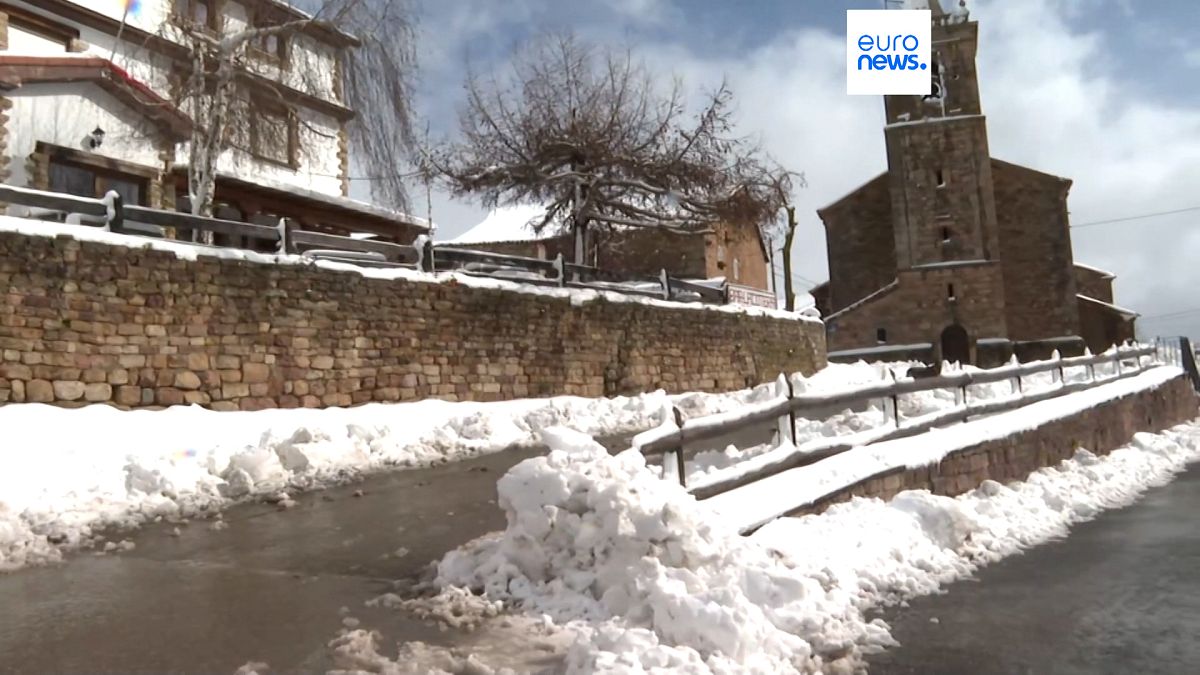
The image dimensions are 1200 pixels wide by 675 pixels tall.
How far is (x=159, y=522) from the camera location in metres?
7.20

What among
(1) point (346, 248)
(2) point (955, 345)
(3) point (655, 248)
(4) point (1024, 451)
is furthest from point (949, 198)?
(1) point (346, 248)

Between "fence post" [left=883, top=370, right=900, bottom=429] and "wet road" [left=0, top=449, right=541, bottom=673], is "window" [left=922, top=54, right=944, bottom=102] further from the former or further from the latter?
"wet road" [left=0, top=449, right=541, bottom=673]

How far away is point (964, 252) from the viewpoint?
118ft

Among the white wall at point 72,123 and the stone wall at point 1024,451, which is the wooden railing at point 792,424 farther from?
the white wall at point 72,123

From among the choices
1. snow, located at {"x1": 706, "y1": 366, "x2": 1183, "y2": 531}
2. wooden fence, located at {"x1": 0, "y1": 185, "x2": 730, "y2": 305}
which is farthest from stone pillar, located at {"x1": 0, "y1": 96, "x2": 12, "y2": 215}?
snow, located at {"x1": 706, "y1": 366, "x2": 1183, "y2": 531}

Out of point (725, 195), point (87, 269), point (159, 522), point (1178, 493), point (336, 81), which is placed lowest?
point (1178, 493)

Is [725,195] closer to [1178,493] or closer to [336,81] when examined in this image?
[336,81]

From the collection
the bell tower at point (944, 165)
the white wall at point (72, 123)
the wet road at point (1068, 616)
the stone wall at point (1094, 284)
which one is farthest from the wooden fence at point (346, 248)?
the stone wall at point (1094, 284)

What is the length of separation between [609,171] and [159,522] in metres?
17.2

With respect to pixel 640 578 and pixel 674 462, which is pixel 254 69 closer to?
pixel 674 462

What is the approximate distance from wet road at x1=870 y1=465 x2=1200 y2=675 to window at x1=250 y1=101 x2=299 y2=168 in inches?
589

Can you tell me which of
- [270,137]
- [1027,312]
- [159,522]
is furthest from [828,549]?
[1027,312]

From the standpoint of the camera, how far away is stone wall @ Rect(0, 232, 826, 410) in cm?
1015

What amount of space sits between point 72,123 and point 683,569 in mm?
16242
